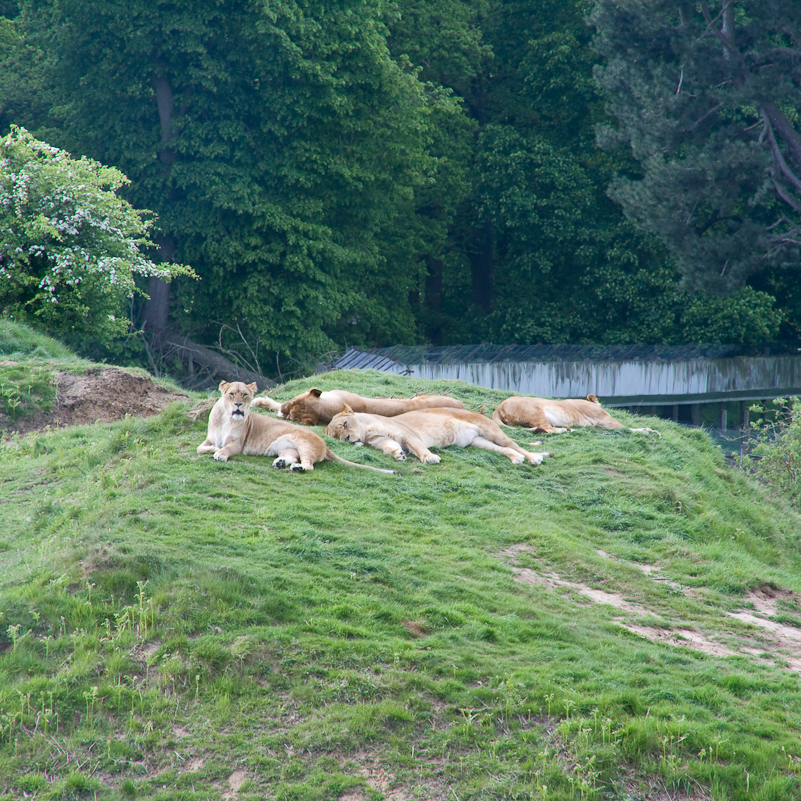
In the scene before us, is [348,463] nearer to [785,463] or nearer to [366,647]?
[366,647]

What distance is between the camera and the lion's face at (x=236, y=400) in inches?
391

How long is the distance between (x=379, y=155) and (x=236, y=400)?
22.6 meters

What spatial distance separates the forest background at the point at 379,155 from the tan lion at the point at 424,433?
1525 centimetres

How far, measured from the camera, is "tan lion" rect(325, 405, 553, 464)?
38.2 ft

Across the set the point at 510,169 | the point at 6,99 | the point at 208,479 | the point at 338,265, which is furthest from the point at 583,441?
the point at 6,99

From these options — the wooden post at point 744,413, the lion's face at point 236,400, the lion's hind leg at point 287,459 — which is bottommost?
the wooden post at point 744,413

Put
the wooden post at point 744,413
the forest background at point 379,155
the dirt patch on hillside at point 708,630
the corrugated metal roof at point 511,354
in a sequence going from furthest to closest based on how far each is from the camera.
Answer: the wooden post at point 744,413 → the forest background at point 379,155 → the corrugated metal roof at point 511,354 → the dirt patch on hillside at point 708,630

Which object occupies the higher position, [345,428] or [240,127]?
[240,127]

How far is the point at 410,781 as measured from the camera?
235 inches

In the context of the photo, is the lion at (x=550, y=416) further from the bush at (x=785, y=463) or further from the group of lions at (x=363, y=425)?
the bush at (x=785, y=463)

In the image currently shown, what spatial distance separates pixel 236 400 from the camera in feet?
32.6

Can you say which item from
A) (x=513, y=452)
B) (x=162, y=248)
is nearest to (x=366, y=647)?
(x=513, y=452)

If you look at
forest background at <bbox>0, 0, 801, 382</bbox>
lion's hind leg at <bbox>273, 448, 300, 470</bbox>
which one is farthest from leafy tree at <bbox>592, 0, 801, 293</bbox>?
lion's hind leg at <bbox>273, 448, 300, 470</bbox>

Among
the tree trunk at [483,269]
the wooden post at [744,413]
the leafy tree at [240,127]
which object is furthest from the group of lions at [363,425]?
the tree trunk at [483,269]
